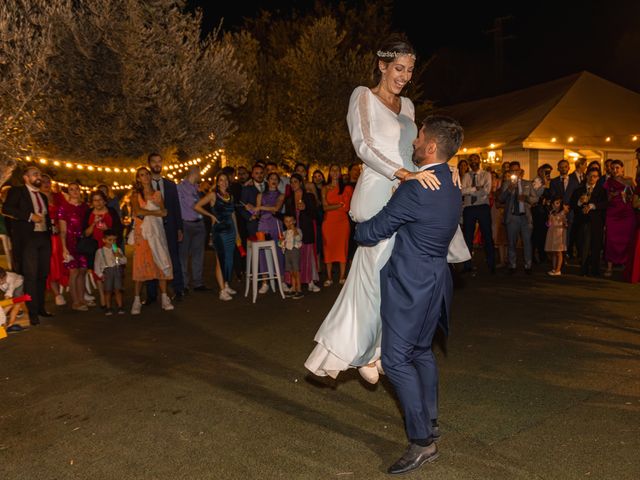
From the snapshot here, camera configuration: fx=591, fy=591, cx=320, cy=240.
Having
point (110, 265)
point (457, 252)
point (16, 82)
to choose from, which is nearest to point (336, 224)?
point (110, 265)

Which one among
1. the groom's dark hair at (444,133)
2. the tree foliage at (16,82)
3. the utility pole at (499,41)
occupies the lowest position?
the groom's dark hair at (444,133)

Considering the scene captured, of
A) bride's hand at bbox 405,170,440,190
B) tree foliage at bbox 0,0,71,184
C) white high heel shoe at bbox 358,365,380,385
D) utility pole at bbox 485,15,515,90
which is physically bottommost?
white high heel shoe at bbox 358,365,380,385

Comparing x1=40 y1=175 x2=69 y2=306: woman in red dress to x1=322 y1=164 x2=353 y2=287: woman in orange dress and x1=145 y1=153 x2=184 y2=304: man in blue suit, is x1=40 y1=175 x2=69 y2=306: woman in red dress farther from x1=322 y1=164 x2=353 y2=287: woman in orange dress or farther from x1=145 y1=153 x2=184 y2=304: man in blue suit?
x1=322 y1=164 x2=353 y2=287: woman in orange dress

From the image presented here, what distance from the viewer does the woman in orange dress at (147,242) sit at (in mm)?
8445

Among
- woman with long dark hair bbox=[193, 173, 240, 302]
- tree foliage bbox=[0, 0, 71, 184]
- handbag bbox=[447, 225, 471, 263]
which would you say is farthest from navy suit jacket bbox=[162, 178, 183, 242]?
Answer: handbag bbox=[447, 225, 471, 263]

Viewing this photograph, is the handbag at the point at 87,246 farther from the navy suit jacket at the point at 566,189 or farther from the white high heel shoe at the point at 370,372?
the navy suit jacket at the point at 566,189

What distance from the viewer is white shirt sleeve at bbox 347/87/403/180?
3789 mm

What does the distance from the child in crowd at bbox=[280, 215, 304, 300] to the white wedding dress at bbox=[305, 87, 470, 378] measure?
528 centimetres

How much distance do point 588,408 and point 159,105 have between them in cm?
1120

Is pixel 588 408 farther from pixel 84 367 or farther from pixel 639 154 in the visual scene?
pixel 639 154

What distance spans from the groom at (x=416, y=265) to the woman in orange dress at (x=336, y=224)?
21.6ft

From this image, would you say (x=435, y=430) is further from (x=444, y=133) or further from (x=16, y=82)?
(x=16, y=82)

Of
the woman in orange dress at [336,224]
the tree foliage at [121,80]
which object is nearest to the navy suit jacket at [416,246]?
the woman in orange dress at [336,224]

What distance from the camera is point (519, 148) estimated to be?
1777 centimetres
